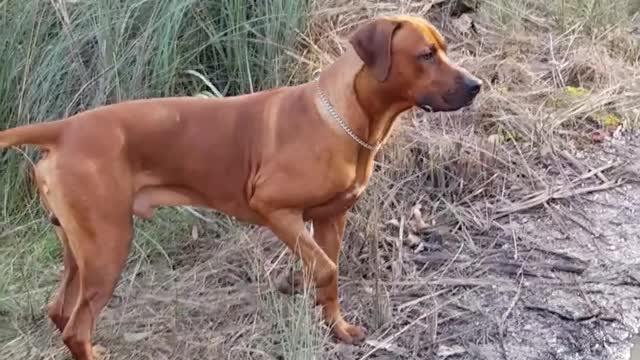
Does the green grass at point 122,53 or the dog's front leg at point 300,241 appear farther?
the green grass at point 122,53

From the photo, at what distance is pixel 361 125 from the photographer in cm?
385

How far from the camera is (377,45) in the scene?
3.71m

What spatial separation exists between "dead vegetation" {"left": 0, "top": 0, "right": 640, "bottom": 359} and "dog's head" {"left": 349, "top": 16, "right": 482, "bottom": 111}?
2.80 feet

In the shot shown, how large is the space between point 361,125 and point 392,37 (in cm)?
33

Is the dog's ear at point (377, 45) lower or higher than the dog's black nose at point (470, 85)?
higher

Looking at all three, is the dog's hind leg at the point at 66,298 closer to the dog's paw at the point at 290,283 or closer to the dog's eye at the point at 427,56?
the dog's paw at the point at 290,283

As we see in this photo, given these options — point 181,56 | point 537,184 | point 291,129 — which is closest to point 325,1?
point 181,56

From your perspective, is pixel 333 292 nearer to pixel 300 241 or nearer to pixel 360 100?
pixel 300 241

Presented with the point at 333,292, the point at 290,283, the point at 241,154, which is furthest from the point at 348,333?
the point at 241,154

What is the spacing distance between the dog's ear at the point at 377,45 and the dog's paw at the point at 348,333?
38.3 inches

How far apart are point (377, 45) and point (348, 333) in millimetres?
1104

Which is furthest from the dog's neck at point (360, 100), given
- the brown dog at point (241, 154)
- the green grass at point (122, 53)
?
the green grass at point (122, 53)

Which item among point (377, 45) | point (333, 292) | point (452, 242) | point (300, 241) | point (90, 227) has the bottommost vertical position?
point (452, 242)

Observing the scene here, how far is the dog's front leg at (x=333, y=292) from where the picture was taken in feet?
13.3
